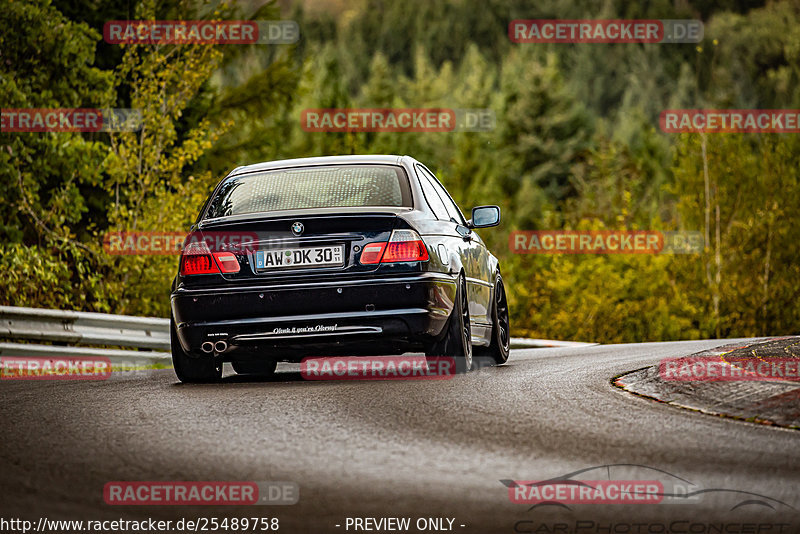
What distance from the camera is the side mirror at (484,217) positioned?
10.1 meters

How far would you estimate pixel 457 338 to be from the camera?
8352 mm

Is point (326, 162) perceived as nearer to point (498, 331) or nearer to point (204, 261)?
point (204, 261)

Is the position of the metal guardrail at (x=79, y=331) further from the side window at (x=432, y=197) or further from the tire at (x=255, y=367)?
the side window at (x=432, y=197)

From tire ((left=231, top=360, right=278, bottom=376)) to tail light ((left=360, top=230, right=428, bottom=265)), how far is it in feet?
7.85

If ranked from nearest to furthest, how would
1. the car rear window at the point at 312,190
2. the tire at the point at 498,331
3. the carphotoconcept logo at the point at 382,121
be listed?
1. the car rear window at the point at 312,190
2. the tire at the point at 498,331
3. the carphotoconcept logo at the point at 382,121

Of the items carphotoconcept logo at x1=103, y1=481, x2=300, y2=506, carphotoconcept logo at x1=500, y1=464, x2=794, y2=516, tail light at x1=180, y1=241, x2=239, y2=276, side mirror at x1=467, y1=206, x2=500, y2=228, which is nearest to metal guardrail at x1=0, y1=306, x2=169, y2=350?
tail light at x1=180, y1=241, x2=239, y2=276

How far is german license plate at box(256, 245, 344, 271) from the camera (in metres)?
7.95

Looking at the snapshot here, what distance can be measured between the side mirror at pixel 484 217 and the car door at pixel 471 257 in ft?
0.33

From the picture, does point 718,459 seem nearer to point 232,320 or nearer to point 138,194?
point 232,320

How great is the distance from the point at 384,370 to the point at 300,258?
197 centimetres

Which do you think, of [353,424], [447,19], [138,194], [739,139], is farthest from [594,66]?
[353,424]

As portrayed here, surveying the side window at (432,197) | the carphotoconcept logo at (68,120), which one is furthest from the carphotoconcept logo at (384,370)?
the carphotoconcept logo at (68,120)

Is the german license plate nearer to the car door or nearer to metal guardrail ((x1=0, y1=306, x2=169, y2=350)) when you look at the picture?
the car door

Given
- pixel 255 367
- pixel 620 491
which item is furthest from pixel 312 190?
pixel 620 491
